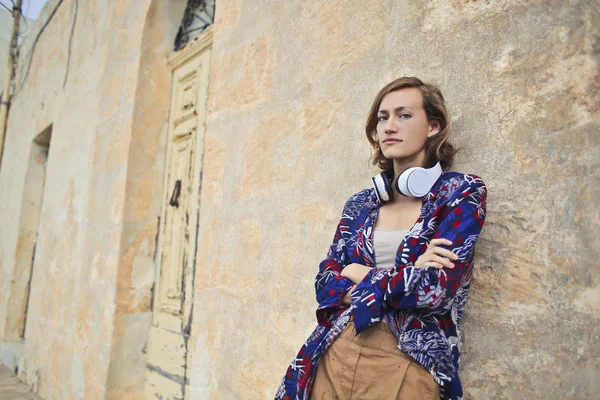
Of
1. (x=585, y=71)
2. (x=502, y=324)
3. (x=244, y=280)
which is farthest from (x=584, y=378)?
(x=244, y=280)

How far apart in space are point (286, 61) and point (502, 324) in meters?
1.73

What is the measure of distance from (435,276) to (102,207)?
3.62 metres

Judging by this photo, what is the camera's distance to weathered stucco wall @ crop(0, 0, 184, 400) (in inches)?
148

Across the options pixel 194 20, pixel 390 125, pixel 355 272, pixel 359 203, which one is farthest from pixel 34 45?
pixel 355 272

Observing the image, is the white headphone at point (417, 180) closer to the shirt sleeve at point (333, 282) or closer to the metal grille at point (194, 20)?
the shirt sleeve at point (333, 282)

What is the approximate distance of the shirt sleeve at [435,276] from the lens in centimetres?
→ 122

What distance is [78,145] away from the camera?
4.99 meters

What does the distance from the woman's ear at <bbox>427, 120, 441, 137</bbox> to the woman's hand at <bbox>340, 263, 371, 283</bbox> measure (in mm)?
487

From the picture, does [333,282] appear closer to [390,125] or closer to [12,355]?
[390,125]

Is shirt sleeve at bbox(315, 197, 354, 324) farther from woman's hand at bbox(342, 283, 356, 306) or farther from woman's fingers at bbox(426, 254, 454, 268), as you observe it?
woman's fingers at bbox(426, 254, 454, 268)

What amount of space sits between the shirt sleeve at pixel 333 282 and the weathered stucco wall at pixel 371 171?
41cm

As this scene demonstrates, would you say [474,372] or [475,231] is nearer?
[475,231]

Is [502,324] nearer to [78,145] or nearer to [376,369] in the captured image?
[376,369]

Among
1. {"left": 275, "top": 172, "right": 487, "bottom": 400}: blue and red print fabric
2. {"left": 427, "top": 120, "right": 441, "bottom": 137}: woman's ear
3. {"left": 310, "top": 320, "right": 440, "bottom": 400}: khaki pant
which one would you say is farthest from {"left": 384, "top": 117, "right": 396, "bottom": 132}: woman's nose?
{"left": 310, "top": 320, "right": 440, "bottom": 400}: khaki pant
